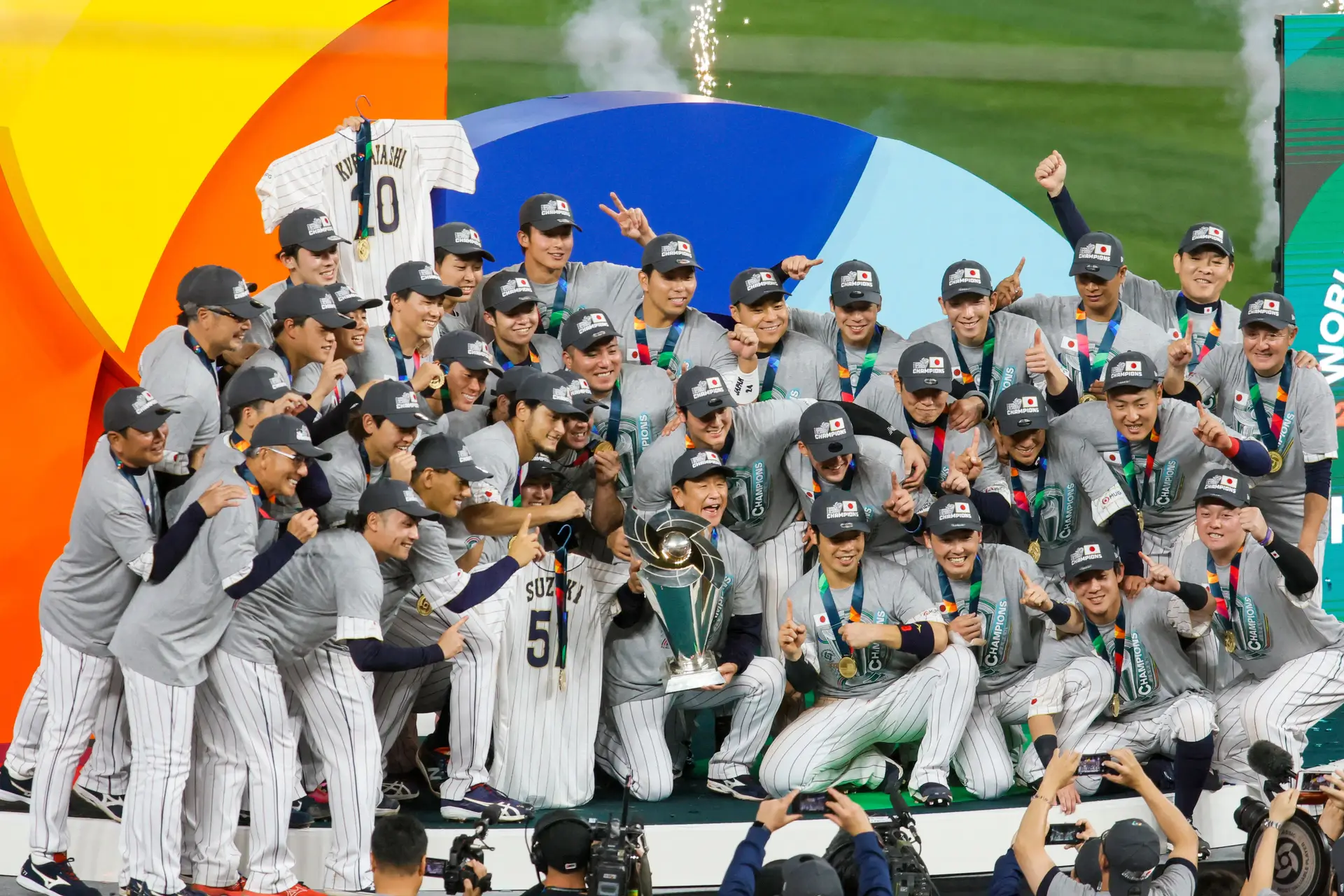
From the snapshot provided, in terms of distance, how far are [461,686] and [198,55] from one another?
3.81 meters

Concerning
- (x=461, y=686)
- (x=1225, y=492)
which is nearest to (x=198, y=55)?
(x=461, y=686)

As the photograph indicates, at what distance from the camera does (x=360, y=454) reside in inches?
223

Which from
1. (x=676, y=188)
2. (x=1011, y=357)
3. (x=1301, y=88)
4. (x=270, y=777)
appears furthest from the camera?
(x=1301, y=88)

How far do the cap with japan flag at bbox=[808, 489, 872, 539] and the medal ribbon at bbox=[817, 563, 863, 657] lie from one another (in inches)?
8.6

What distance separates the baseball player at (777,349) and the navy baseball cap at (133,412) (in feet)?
8.49

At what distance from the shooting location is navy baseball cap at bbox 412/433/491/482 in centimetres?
561

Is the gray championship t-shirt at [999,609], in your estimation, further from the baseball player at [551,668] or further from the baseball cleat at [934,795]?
the baseball player at [551,668]

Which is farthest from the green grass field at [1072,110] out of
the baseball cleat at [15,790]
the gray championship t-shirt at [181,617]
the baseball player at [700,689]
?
the baseball cleat at [15,790]

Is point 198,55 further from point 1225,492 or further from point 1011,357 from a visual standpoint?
point 1225,492

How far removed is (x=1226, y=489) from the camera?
6238 millimetres

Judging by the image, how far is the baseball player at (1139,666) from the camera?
6.14m

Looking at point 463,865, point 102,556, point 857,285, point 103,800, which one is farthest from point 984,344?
point 103,800

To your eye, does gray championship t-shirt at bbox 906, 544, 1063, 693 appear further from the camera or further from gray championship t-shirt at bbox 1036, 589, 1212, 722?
the camera

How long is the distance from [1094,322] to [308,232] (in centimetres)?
349
